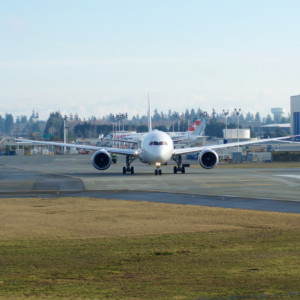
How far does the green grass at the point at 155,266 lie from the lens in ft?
40.4

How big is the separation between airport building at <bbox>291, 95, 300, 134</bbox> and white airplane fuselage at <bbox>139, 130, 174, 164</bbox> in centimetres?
12660

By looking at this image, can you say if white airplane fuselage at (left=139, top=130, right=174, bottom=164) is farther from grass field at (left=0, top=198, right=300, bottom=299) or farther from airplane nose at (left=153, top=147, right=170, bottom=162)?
grass field at (left=0, top=198, right=300, bottom=299)

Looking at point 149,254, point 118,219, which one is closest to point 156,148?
point 118,219

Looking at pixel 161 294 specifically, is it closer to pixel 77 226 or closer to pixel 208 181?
pixel 77 226

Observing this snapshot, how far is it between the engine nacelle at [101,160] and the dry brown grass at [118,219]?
81.5 ft

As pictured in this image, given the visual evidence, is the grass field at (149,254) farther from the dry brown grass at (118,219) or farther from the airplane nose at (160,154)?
the airplane nose at (160,154)

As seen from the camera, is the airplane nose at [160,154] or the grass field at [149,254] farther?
the airplane nose at [160,154]

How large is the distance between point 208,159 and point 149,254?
1593 inches

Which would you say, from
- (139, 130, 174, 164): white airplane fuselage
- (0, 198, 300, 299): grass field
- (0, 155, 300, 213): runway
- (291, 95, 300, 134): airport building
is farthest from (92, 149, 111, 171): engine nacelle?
(291, 95, 300, 134): airport building

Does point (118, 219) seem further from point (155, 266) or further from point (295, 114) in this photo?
point (295, 114)

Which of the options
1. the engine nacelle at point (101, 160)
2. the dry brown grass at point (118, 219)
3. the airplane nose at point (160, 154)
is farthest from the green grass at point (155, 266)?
the engine nacelle at point (101, 160)

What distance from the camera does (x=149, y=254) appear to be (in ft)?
54.1

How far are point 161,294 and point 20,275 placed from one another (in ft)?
13.3

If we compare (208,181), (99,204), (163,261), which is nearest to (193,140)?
(208,181)
